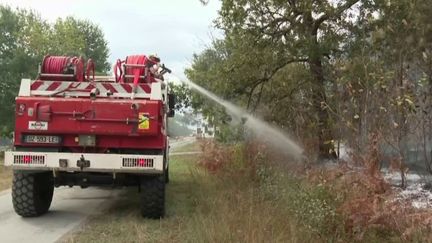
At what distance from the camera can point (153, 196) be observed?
9422 millimetres

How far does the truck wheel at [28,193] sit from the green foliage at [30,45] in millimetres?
32153

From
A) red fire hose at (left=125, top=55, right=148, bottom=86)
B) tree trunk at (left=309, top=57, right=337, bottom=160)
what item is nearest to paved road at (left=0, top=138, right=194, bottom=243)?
red fire hose at (left=125, top=55, right=148, bottom=86)

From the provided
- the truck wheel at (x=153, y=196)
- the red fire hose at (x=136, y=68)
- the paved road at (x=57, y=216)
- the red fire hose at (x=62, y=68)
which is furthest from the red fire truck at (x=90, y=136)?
the red fire hose at (x=136, y=68)

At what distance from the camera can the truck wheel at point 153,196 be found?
9406 mm

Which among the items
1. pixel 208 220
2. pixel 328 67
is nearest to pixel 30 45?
pixel 328 67

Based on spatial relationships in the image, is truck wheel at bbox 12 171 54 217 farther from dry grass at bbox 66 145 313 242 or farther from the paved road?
dry grass at bbox 66 145 313 242

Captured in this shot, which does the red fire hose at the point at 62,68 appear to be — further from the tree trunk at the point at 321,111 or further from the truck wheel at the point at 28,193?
the tree trunk at the point at 321,111

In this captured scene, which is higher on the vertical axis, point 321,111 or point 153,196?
point 321,111

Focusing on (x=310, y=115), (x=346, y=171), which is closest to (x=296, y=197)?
(x=346, y=171)

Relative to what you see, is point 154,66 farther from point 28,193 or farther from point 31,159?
point 28,193

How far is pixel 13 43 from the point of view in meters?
48.6

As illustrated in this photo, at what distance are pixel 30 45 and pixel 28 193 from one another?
139ft

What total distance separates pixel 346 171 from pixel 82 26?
60.6m

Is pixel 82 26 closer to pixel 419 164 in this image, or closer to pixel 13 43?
pixel 13 43
